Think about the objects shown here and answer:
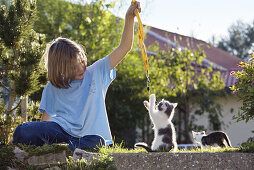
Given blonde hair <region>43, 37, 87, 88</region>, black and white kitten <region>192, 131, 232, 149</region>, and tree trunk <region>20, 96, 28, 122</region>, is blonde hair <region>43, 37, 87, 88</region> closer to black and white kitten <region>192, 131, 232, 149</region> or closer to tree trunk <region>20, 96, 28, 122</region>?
tree trunk <region>20, 96, 28, 122</region>

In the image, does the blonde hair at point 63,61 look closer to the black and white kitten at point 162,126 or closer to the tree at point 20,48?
the black and white kitten at point 162,126

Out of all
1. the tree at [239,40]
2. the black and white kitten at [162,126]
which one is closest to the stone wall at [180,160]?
the black and white kitten at [162,126]

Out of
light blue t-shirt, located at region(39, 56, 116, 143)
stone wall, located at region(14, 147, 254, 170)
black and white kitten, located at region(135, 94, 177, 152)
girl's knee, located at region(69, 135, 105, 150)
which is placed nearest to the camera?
stone wall, located at region(14, 147, 254, 170)

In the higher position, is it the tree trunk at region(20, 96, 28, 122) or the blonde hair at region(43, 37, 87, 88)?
the blonde hair at region(43, 37, 87, 88)

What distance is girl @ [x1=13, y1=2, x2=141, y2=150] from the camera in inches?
139

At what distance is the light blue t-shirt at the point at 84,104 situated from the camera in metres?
3.67

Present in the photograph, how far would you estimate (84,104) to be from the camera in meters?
3.79

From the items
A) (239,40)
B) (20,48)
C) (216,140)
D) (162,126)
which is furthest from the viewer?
(239,40)

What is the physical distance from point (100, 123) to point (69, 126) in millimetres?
292

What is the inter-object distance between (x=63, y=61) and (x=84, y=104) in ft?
1.53

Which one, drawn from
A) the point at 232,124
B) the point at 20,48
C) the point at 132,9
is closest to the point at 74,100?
the point at 132,9

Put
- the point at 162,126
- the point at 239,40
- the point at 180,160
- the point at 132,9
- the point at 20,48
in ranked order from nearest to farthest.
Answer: the point at 180,160
the point at 162,126
the point at 132,9
the point at 20,48
the point at 239,40

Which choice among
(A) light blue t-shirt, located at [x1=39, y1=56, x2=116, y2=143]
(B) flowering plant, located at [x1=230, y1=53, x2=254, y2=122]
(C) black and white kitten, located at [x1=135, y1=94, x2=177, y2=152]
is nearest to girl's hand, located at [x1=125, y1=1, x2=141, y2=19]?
(A) light blue t-shirt, located at [x1=39, y1=56, x2=116, y2=143]

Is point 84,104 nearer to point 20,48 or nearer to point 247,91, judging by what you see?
point 247,91
